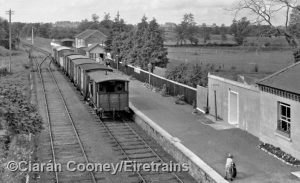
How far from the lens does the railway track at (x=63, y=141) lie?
608 inches

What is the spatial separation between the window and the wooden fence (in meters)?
9.96

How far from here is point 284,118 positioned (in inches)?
658

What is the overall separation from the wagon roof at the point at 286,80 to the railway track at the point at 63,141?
8.17m

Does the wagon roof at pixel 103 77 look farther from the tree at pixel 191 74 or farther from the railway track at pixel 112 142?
the tree at pixel 191 74

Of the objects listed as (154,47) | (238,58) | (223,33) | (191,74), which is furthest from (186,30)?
(191,74)

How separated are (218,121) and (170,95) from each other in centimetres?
936

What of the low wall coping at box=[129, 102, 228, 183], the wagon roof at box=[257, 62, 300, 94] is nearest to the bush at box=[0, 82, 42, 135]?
the low wall coping at box=[129, 102, 228, 183]

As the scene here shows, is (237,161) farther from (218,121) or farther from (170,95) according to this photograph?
(170,95)

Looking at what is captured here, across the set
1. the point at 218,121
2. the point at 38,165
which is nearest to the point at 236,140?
the point at 218,121

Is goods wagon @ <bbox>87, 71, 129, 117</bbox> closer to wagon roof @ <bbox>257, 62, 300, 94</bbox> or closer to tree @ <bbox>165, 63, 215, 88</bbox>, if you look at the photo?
tree @ <bbox>165, 63, 215, 88</bbox>

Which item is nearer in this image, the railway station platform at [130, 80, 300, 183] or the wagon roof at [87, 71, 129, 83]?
the railway station platform at [130, 80, 300, 183]

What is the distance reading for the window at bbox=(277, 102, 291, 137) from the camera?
53.8ft

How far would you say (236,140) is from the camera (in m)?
18.9

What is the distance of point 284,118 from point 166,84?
16.5m
